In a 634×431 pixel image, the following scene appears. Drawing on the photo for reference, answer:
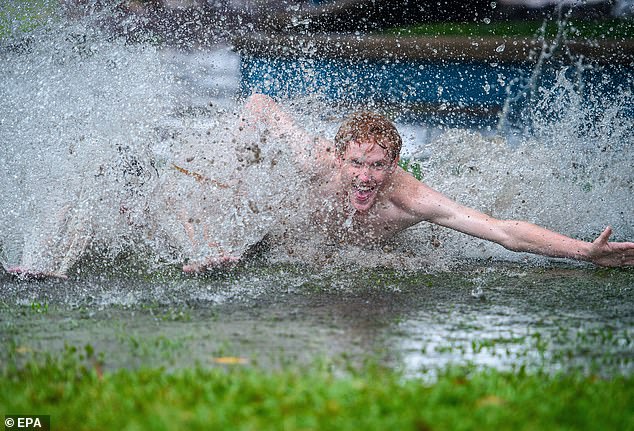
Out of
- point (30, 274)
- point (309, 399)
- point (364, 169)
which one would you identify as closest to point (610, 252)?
point (364, 169)

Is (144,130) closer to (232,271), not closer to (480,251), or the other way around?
(232,271)

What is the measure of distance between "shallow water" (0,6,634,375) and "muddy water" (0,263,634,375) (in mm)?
18

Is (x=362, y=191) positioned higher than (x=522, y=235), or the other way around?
(x=362, y=191)

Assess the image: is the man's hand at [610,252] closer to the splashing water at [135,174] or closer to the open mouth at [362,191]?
the splashing water at [135,174]

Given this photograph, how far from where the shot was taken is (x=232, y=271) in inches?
221

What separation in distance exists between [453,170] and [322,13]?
801 centimetres

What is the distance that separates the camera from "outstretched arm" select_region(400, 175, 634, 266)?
5699mm

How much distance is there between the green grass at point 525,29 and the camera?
1527 centimetres

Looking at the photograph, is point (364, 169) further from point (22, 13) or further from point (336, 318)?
point (22, 13)

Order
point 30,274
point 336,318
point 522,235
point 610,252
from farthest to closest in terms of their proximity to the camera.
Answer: point 522,235, point 610,252, point 30,274, point 336,318

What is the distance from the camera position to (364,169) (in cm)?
597

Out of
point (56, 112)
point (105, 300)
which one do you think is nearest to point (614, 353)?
point (105, 300)

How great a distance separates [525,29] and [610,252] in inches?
425

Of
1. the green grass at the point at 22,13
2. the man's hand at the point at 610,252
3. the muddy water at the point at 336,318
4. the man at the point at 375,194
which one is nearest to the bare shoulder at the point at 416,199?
the man at the point at 375,194
